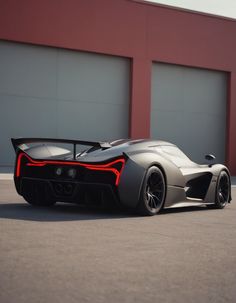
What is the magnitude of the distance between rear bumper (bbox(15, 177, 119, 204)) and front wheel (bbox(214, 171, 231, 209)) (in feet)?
8.53

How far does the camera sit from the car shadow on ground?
27.2 feet

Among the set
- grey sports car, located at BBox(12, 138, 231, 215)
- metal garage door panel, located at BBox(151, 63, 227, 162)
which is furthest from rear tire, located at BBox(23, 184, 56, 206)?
metal garage door panel, located at BBox(151, 63, 227, 162)

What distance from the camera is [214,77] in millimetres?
27891

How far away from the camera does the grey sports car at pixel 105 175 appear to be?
880 cm

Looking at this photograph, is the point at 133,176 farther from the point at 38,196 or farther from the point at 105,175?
the point at 38,196

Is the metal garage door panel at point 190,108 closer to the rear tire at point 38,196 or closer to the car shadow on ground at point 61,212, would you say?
the car shadow on ground at point 61,212

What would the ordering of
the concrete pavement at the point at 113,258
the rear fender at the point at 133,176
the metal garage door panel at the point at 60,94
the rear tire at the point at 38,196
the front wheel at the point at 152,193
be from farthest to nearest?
the metal garage door panel at the point at 60,94, the rear tire at the point at 38,196, the front wheel at the point at 152,193, the rear fender at the point at 133,176, the concrete pavement at the point at 113,258

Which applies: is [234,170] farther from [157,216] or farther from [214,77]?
[157,216]

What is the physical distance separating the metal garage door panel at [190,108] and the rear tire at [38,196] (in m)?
16.6

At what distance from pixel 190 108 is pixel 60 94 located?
5.80 meters

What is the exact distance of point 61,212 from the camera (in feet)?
29.7

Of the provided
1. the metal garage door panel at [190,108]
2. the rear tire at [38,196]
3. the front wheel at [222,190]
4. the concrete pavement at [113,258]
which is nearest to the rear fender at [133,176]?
the concrete pavement at [113,258]

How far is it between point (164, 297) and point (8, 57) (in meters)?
19.2

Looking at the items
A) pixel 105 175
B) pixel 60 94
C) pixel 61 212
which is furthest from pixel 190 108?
pixel 105 175
